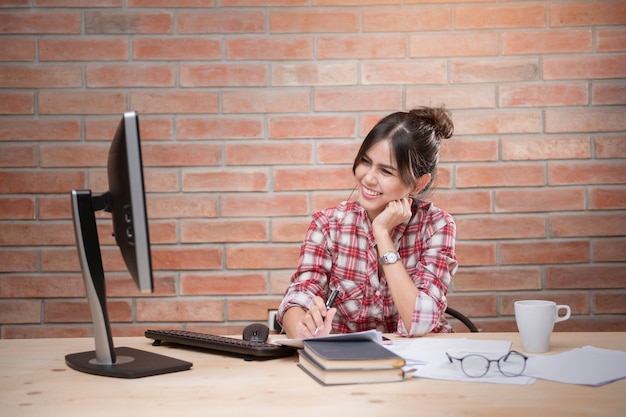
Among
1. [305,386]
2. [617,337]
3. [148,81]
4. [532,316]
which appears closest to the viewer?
[305,386]

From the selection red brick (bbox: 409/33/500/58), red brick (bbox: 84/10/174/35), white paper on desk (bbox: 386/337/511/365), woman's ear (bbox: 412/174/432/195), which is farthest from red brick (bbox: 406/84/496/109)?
white paper on desk (bbox: 386/337/511/365)

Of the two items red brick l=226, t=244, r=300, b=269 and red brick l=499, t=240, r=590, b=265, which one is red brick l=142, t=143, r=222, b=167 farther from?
red brick l=499, t=240, r=590, b=265

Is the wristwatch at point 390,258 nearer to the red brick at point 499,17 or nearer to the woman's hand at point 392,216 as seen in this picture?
the woman's hand at point 392,216

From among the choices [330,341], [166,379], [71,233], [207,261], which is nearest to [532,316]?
[330,341]

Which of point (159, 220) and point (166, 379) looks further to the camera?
point (159, 220)

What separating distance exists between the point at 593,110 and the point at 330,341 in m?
1.62

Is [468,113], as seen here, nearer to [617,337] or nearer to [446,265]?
[446,265]

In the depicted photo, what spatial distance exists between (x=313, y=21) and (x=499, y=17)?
2.17 ft

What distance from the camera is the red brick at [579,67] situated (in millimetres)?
2502

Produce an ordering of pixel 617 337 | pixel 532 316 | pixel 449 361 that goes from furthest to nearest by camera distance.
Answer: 1. pixel 617 337
2. pixel 532 316
3. pixel 449 361

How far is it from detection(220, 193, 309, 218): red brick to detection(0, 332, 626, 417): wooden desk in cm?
117

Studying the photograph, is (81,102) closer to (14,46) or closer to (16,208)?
(14,46)

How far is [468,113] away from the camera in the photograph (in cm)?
250

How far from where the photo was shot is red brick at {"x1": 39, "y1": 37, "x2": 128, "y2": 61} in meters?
2.48
